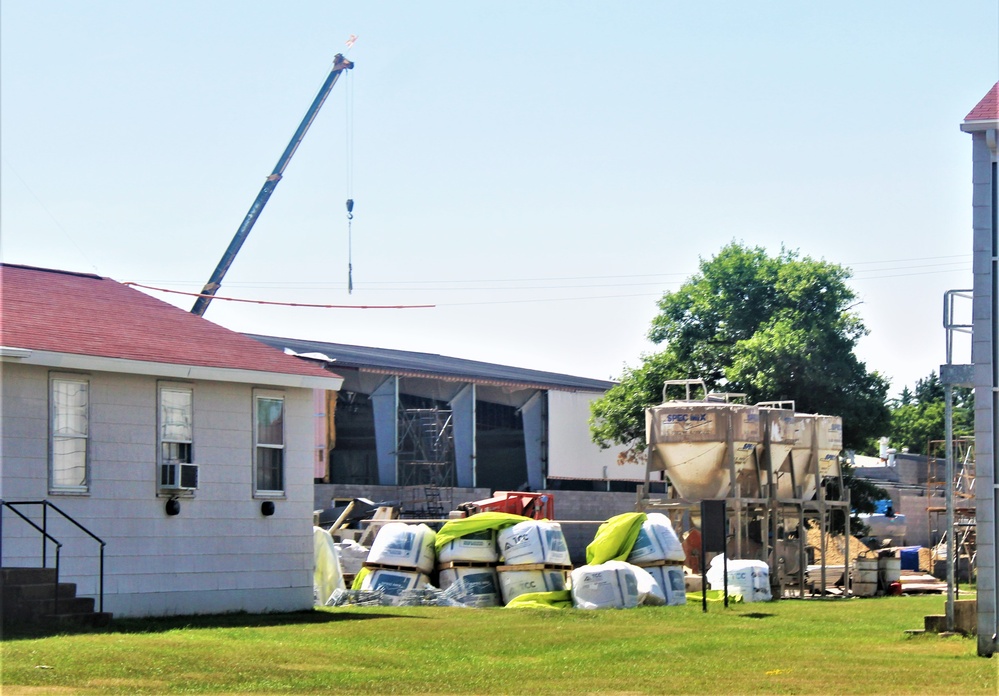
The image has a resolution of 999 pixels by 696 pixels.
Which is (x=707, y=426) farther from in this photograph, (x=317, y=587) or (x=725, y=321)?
(x=725, y=321)

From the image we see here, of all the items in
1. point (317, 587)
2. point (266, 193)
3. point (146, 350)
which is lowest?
point (317, 587)

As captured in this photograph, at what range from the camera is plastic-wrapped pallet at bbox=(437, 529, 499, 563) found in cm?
2659

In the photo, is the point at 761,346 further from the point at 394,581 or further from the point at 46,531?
the point at 46,531

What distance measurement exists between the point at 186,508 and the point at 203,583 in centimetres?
125

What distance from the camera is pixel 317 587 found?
27.5 meters

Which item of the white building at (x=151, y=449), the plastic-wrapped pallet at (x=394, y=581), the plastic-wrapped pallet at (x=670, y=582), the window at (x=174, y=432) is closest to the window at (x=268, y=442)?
the white building at (x=151, y=449)

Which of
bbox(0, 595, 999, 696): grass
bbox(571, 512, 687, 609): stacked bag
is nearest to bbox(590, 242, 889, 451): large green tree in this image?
bbox(571, 512, 687, 609): stacked bag

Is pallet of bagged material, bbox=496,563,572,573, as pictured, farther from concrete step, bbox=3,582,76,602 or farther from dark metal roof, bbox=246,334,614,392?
dark metal roof, bbox=246,334,614,392

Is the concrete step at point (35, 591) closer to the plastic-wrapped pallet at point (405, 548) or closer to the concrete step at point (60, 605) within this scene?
the concrete step at point (60, 605)

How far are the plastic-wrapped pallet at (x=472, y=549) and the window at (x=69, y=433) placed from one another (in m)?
8.41

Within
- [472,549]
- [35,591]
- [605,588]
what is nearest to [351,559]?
[472,549]

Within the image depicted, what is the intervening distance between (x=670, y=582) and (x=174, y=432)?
10439mm

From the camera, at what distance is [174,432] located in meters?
21.6

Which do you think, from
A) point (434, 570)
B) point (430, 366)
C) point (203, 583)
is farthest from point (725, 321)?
point (203, 583)
